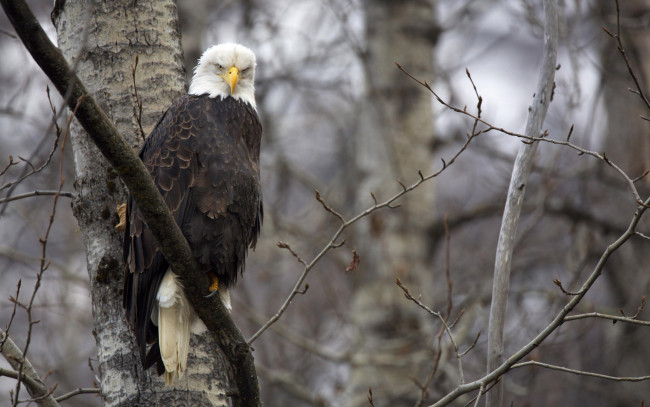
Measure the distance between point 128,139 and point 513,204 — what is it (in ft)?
5.22

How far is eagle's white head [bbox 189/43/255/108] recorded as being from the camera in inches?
149

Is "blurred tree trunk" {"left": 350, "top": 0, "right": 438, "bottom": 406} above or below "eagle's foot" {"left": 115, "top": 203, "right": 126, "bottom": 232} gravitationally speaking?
above

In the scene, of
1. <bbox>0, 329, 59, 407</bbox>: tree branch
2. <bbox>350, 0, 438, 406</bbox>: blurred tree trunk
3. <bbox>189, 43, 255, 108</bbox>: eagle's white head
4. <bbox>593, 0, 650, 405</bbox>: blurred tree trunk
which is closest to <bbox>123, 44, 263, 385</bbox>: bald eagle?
<bbox>189, 43, 255, 108</bbox>: eagle's white head

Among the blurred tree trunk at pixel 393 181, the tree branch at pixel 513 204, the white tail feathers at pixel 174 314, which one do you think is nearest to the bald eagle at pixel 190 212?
the white tail feathers at pixel 174 314

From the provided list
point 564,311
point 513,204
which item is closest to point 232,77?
point 513,204

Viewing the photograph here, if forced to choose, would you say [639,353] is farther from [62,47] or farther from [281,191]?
[62,47]

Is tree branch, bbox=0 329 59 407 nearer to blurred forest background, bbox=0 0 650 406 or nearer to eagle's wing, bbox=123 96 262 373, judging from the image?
eagle's wing, bbox=123 96 262 373

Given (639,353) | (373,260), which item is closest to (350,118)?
(373,260)

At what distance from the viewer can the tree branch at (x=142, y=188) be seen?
2.09 m

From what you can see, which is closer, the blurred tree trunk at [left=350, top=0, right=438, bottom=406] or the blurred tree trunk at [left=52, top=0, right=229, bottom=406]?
the blurred tree trunk at [left=52, top=0, right=229, bottom=406]

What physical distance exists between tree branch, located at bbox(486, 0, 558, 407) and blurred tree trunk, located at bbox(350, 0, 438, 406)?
10.1 ft

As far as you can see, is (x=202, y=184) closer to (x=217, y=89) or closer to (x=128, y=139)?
(x=128, y=139)

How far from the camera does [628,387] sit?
278 inches

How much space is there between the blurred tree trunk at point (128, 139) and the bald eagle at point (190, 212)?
0.08m
